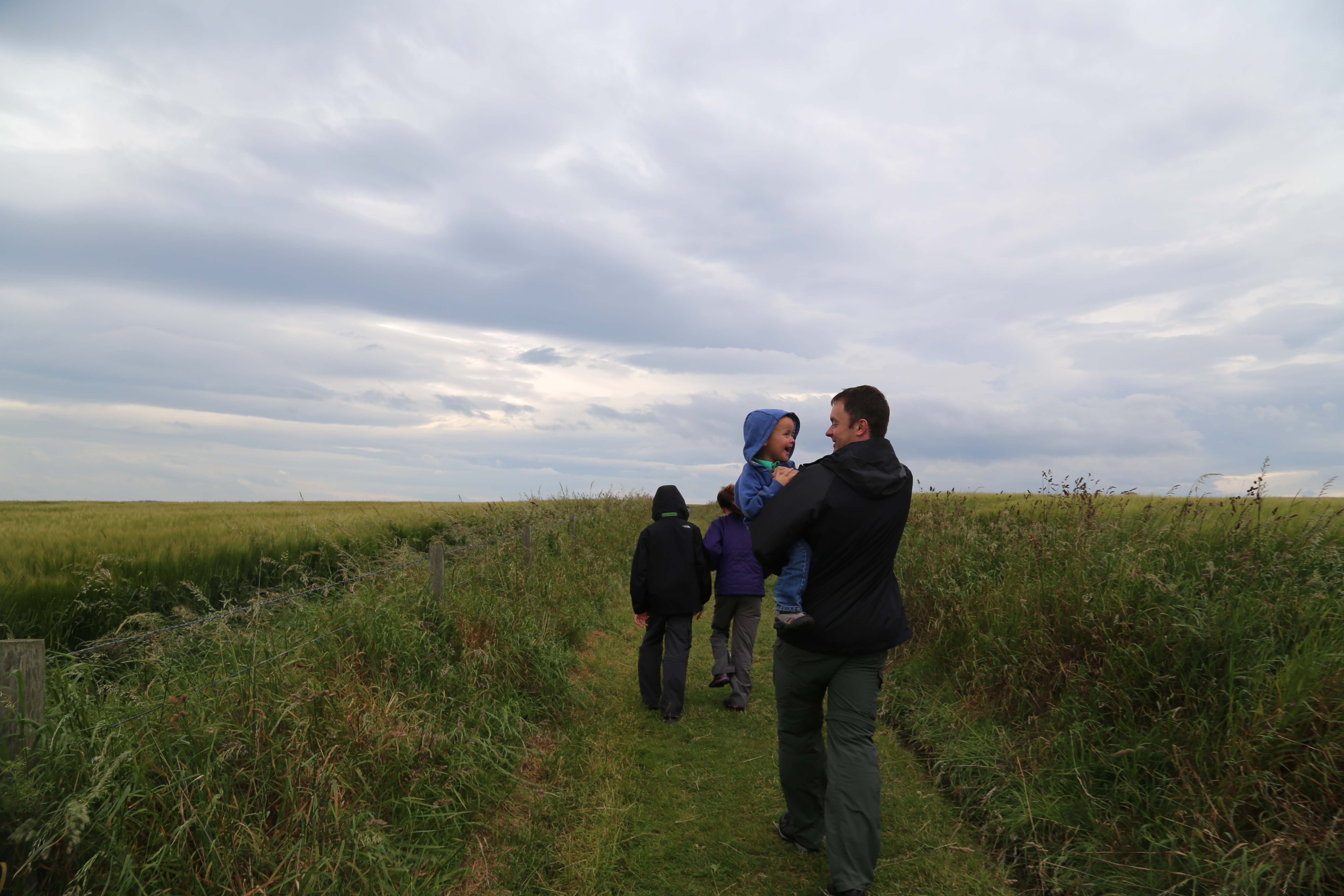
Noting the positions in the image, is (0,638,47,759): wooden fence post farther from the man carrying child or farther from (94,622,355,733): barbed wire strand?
the man carrying child

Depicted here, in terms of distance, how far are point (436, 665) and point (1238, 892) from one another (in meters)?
4.79

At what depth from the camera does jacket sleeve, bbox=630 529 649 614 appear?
609 centimetres

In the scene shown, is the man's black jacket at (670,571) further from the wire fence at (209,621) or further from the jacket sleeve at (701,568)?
the wire fence at (209,621)

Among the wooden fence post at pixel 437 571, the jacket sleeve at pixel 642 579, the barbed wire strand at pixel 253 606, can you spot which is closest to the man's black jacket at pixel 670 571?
the jacket sleeve at pixel 642 579

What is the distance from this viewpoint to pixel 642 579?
20.1 feet

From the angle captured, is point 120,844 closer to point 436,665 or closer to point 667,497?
point 436,665

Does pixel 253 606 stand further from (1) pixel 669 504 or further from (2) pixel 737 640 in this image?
(2) pixel 737 640

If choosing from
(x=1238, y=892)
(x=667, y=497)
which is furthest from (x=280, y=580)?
(x=1238, y=892)

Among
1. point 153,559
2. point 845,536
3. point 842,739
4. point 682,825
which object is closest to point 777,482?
point 845,536

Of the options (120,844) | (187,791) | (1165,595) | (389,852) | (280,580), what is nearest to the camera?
(120,844)

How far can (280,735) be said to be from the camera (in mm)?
3295

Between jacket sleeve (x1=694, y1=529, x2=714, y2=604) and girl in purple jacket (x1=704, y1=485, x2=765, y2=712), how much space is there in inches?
1.8

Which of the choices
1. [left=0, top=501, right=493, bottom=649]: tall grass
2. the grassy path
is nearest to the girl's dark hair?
the grassy path

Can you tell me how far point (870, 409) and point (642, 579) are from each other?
3.46m
